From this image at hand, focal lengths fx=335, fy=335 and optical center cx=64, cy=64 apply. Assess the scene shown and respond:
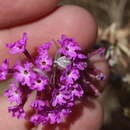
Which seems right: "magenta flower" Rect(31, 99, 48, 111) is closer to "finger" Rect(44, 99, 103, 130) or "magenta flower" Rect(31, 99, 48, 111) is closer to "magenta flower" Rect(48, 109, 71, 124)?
"magenta flower" Rect(48, 109, 71, 124)

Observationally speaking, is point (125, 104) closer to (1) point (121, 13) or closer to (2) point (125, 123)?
(2) point (125, 123)

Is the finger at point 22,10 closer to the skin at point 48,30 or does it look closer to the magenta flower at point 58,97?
the skin at point 48,30

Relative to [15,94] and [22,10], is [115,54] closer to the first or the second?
[22,10]

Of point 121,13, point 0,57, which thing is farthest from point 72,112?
point 121,13

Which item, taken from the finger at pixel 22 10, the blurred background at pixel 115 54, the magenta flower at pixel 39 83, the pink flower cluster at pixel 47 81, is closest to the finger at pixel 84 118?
the pink flower cluster at pixel 47 81

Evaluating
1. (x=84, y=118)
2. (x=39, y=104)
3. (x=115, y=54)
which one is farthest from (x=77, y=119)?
(x=115, y=54)

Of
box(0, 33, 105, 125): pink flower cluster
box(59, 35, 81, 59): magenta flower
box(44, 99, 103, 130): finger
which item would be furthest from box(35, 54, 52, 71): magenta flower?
box(44, 99, 103, 130): finger
